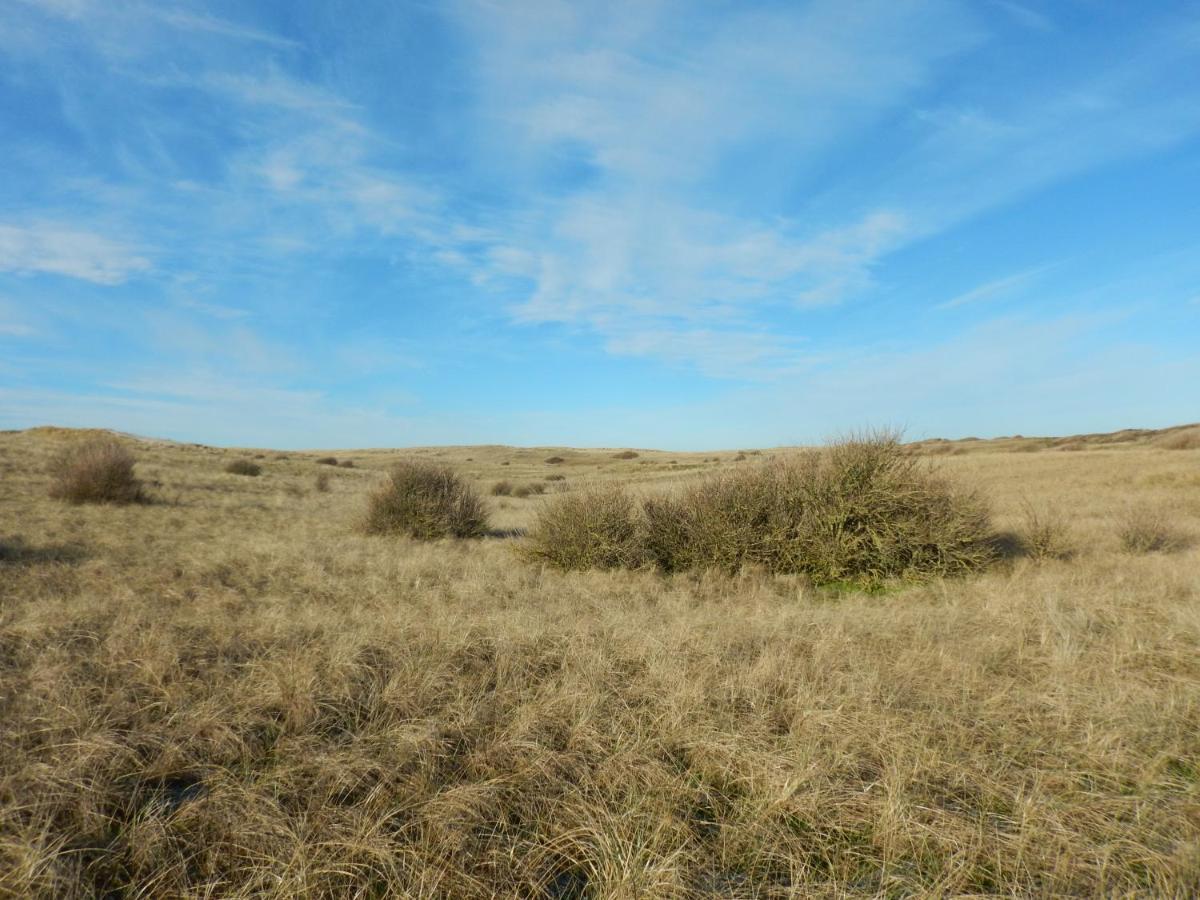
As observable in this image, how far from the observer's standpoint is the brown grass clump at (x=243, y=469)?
88.0 ft

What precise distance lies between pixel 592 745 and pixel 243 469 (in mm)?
27340

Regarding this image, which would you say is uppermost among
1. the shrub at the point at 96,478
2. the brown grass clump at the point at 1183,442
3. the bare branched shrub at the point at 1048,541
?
the brown grass clump at the point at 1183,442

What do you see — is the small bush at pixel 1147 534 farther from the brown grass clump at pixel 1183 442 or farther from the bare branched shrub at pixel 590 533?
the brown grass clump at pixel 1183 442

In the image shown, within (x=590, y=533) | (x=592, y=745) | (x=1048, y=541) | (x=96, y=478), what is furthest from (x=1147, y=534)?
(x=96, y=478)

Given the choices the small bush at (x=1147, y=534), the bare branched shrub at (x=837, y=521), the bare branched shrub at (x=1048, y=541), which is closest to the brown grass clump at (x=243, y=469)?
the bare branched shrub at (x=837, y=521)

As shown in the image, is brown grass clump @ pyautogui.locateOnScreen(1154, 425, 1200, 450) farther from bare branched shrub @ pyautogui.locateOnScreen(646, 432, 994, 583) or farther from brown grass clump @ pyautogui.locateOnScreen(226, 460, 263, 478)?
brown grass clump @ pyautogui.locateOnScreen(226, 460, 263, 478)

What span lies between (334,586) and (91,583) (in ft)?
9.35

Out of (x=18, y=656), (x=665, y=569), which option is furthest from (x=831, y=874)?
(x=665, y=569)

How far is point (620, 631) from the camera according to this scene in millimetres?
6328

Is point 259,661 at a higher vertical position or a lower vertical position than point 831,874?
higher

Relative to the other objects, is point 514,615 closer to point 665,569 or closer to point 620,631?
point 620,631

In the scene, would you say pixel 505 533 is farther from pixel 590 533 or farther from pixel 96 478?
pixel 96 478

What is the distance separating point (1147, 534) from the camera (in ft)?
35.6

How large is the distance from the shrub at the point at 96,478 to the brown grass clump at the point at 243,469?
990cm
